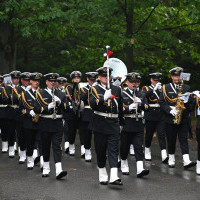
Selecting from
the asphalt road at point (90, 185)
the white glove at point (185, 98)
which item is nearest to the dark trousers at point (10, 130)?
the asphalt road at point (90, 185)

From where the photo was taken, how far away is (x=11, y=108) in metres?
13.7

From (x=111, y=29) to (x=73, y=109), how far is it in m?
7.70

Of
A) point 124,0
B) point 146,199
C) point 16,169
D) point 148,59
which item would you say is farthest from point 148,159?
point 148,59

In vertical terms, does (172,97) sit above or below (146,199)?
above

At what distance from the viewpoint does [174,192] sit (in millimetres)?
9211

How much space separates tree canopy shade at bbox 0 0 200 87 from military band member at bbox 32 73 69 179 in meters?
6.29

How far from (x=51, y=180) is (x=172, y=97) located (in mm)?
3339

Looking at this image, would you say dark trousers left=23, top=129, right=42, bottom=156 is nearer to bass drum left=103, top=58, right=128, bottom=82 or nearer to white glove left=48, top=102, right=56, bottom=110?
white glove left=48, top=102, right=56, bottom=110

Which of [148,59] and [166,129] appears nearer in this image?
[166,129]

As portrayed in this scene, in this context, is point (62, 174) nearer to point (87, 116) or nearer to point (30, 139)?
point (30, 139)

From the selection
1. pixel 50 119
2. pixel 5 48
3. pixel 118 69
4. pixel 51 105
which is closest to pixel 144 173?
pixel 50 119

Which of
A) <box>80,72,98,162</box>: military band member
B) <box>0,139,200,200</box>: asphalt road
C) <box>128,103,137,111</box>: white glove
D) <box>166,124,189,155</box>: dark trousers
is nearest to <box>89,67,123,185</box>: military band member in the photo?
<box>0,139,200,200</box>: asphalt road

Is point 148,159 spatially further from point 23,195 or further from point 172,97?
point 23,195

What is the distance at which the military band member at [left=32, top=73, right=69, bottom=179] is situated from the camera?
10.4 m
